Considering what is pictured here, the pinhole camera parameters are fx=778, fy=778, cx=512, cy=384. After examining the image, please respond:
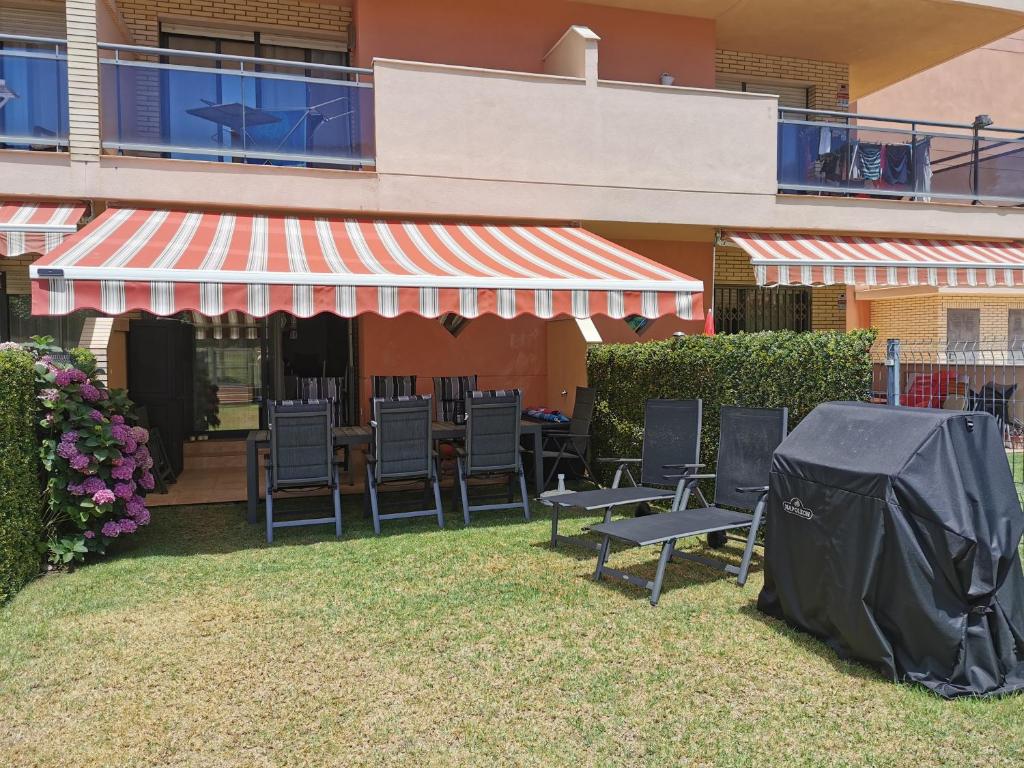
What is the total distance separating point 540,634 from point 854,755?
206 cm

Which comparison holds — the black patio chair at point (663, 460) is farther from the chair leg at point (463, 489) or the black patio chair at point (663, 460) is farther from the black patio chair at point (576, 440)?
the black patio chair at point (576, 440)

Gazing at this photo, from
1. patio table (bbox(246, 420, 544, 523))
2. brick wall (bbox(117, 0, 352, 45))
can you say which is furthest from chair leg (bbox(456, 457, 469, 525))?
brick wall (bbox(117, 0, 352, 45))

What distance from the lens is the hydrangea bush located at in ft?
22.0

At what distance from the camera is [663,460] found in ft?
25.3

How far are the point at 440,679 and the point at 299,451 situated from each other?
399 cm

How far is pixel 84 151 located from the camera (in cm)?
955

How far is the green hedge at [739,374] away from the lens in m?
6.97

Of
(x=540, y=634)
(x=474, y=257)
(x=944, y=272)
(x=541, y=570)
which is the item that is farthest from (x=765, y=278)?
(x=540, y=634)

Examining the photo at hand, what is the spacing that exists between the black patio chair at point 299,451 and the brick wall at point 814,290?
9845 mm

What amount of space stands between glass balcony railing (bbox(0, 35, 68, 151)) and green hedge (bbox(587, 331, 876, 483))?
7.73 metres

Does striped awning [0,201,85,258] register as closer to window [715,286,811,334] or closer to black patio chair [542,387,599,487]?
black patio chair [542,387,599,487]

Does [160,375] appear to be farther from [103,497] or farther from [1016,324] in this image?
[1016,324]

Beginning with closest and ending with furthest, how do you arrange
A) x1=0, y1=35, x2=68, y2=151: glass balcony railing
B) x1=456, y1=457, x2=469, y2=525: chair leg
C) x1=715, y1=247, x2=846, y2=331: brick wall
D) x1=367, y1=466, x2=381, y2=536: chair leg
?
x1=367, y1=466, x2=381, y2=536: chair leg < x1=456, y1=457, x2=469, y2=525: chair leg < x1=0, y1=35, x2=68, y2=151: glass balcony railing < x1=715, y1=247, x2=846, y2=331: brick wall

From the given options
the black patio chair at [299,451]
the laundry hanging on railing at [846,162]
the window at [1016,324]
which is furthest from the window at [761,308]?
the black patio chair at [299,451]
